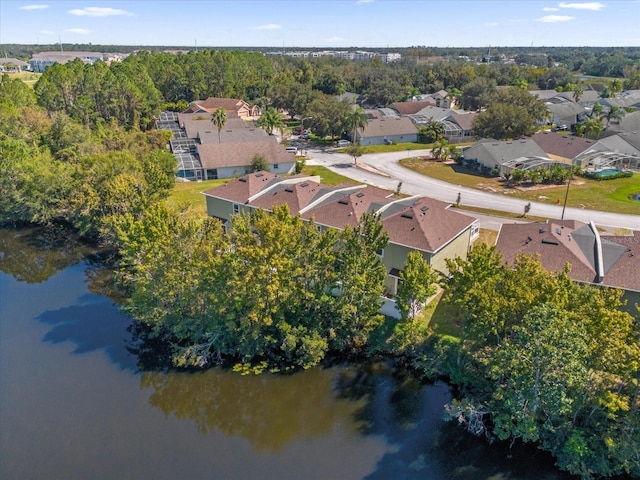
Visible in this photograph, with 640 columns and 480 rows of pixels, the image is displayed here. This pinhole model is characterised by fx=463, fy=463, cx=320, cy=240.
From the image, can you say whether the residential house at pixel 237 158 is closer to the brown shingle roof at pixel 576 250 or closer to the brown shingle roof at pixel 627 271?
the brown shingle roof at pixel 576 250

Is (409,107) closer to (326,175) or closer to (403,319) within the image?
(326,175)

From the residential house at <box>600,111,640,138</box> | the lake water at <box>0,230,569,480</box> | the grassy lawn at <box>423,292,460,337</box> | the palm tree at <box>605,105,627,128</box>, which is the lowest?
the lake water at <box>0,230,569,480</box>

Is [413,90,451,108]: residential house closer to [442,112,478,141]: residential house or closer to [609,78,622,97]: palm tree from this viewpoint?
[442,112,478,141]: residential house

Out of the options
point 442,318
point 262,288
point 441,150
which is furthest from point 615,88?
point 262,288

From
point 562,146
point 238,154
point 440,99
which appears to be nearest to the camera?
point 238,154

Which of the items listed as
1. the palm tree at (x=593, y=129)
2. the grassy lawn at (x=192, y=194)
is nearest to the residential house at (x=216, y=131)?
the grassy lawn at (x=192, y=194)

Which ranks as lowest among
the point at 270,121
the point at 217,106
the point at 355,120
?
the point at 355,120

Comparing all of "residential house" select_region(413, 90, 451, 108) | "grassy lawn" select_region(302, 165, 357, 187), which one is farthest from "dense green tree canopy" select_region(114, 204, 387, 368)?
"residential house" select_region(413, 90, 451, 108)
